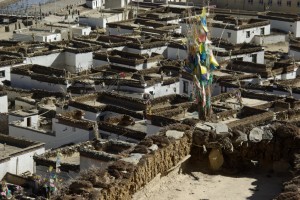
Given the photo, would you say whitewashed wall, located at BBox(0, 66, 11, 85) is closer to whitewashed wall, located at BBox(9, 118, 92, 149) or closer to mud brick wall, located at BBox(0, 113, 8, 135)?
mud brick wall, located at BBox(0, 113, 8, 135)

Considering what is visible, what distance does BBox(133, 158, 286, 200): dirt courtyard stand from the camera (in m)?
14.5

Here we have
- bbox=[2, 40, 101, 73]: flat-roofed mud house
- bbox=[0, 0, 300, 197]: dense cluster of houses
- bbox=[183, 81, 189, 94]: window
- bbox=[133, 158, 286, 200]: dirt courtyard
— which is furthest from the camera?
bbox=[2, 40, 101, 73]: flat-roofed mud house

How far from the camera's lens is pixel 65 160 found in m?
31.1

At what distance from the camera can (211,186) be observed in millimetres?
15172

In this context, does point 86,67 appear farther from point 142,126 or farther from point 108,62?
point 142,126

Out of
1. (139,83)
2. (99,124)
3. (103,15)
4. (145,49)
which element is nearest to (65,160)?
(99,124)

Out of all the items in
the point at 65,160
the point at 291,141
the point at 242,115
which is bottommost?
the point at 65,160

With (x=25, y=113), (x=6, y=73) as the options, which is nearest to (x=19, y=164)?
(x=25, y=113)

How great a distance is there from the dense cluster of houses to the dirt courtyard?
73cm

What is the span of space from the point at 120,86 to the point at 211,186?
1131 inches

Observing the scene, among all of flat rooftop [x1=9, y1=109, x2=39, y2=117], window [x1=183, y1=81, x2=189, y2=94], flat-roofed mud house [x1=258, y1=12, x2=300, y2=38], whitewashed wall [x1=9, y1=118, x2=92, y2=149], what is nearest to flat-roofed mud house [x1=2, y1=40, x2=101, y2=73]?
window [x1=183, y1=81, x2=189, y2=94]

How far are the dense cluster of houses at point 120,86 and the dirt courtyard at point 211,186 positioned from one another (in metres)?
0.73

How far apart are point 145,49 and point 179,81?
10.5m

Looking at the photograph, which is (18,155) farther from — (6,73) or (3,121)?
(6,73)
